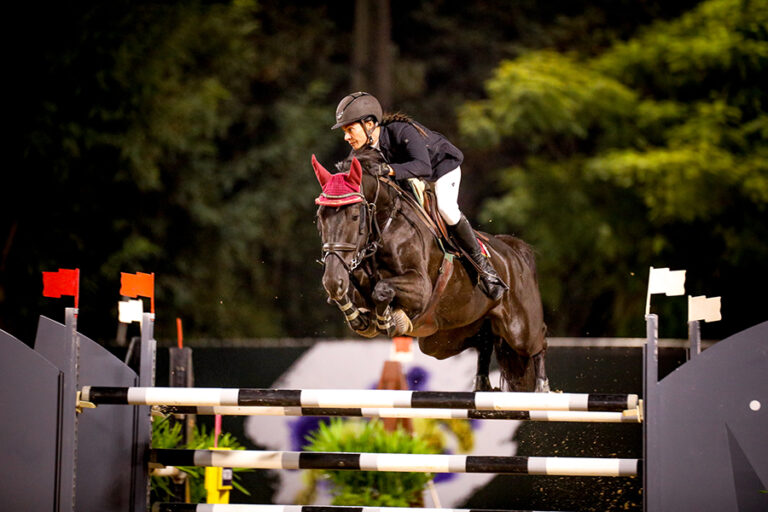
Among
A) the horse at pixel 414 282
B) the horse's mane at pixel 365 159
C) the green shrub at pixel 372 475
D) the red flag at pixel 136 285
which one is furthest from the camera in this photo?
the green shrub at pixel 372 475

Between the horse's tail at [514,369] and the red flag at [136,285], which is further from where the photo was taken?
the horse's tail at [514,369]

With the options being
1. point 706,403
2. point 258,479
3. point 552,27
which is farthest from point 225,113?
point 706,403

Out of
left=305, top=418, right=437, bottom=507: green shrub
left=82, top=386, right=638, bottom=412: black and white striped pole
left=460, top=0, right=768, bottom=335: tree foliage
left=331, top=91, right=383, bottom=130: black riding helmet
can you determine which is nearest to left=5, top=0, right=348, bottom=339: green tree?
left=460, top=0, right=768, bottom=335: tree foliage

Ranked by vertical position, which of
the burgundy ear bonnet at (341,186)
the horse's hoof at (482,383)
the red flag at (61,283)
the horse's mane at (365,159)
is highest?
the horse's mane at (365,159)

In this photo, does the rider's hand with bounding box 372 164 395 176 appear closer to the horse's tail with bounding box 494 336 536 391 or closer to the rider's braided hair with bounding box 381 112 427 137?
the rider's braided hair with bounding box 381 112 427 137

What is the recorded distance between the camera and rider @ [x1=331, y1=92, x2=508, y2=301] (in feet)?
13.3

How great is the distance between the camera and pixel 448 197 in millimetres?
4379

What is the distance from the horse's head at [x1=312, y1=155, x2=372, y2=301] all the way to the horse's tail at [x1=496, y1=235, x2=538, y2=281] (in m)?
1.27

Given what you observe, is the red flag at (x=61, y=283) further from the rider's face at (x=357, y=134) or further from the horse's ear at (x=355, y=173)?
the rider's face at (x=357, y=134)

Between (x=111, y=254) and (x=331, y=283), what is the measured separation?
8153 millimetres

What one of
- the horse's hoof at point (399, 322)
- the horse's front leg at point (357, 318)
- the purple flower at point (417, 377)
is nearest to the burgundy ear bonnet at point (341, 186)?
the horse's front leg at point (357, 318)

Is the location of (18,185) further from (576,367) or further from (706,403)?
(706,403)

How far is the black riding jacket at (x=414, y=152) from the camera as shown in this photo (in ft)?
13.5

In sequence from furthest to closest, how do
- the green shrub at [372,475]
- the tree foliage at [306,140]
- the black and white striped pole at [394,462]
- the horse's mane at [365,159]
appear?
the tree foliage at [306,140] → the green shrub at [372,475] → the horse's mane at [365,159] → the black and white striped pole at [394,462]
